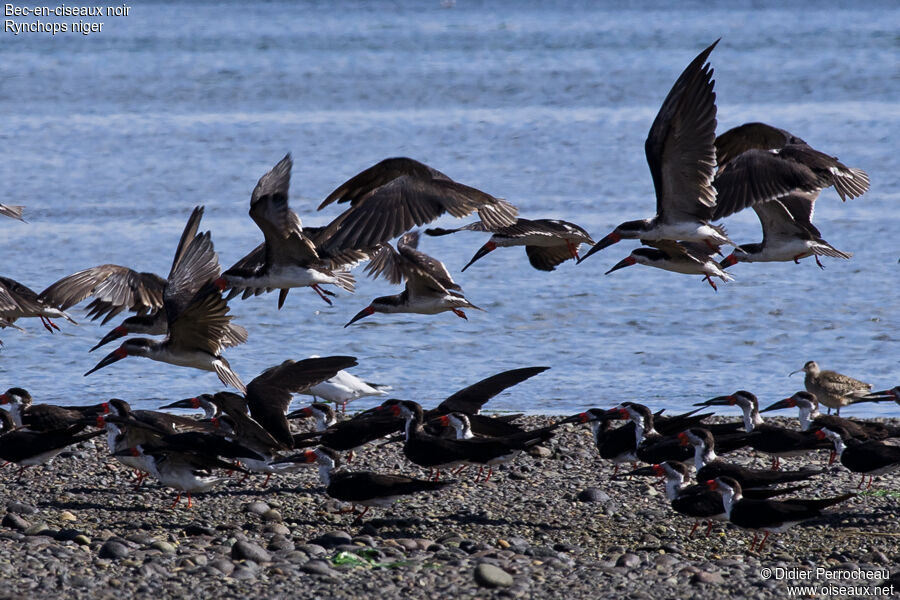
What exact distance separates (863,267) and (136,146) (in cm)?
1665

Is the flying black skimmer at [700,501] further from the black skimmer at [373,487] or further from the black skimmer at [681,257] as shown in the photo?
the black skimmer at [681,257]

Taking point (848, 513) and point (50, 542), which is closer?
point (50, 542)

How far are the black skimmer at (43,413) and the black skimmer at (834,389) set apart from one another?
5784mm

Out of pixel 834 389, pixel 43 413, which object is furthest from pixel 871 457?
pixel 43 413

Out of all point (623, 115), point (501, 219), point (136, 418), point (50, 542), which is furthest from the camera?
point (623, 115)

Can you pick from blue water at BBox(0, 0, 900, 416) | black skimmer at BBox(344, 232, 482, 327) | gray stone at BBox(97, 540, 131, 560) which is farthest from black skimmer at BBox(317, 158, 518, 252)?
blue water at BBox(0, 0, 900, 416)

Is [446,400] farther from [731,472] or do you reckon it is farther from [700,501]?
[700,501]

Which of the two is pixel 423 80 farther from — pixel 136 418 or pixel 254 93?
pixel 136 418

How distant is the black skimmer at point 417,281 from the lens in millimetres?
11844

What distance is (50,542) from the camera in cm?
777

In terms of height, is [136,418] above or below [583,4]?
below

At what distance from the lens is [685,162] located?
9.60m

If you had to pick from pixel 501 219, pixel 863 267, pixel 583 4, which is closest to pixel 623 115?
pixel 863 267

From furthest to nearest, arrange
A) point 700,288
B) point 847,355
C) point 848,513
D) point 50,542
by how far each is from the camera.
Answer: point 700,288
point 847,355
point 848,513
point 50,542
